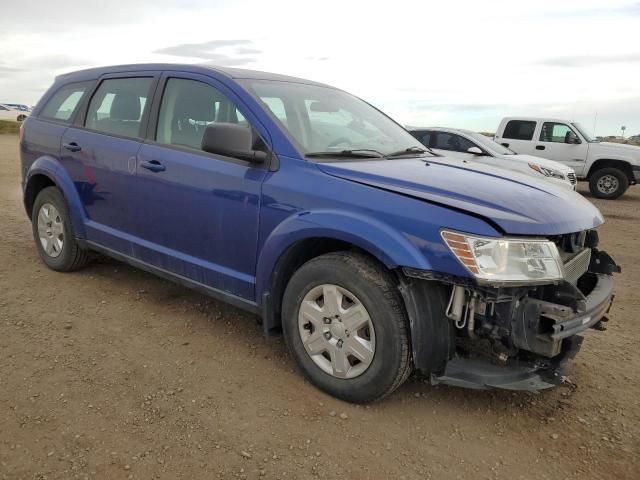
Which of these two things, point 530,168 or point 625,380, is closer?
point 625,380

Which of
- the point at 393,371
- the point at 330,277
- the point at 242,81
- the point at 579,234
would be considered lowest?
the point at 393,371

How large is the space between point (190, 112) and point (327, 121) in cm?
95

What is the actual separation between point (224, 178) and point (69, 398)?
4.89 ft

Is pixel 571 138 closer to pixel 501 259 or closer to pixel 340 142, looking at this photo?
pixel 340 142

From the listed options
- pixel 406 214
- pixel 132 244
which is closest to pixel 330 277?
pixel 406 214

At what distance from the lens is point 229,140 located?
3018 mm

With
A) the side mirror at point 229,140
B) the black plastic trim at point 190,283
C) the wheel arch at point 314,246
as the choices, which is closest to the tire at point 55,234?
the black plastic trim at point 190,283

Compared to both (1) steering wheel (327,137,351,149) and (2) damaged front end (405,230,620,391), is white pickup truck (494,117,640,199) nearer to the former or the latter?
(1) steering wheel (327,137,351,149)

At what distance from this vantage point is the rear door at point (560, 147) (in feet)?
42.0

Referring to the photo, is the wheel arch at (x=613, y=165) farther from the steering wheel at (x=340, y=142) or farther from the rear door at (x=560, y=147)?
the steering wheel at (x=340, y=142)

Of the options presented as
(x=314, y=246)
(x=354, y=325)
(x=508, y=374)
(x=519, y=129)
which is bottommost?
(x=508, y=374)


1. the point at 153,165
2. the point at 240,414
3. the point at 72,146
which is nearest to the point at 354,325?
the point at 240,414

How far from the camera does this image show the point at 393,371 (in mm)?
2725

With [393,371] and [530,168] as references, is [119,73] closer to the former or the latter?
[393,371]
